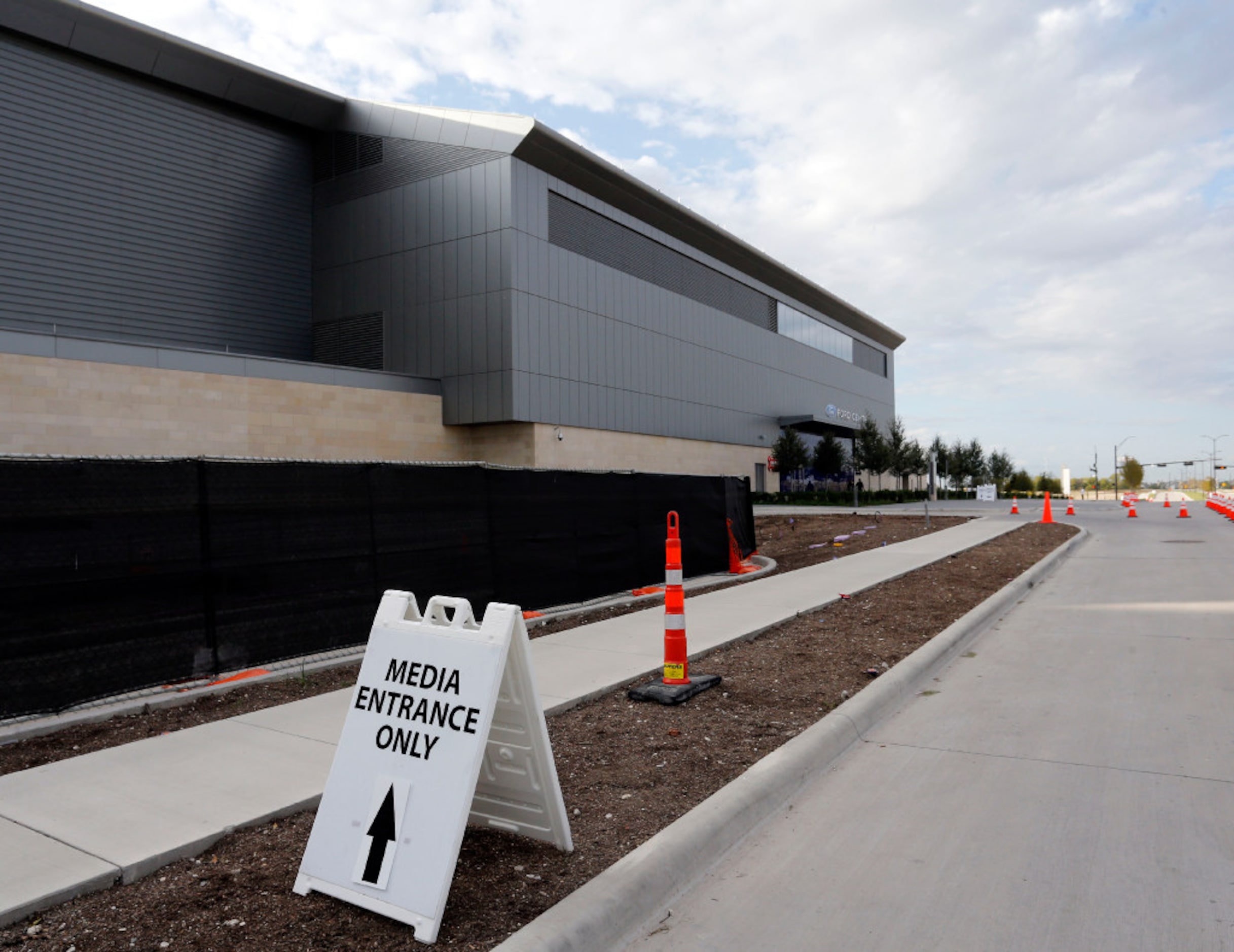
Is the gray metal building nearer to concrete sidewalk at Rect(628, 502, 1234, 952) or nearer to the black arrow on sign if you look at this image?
the black arrow on sign

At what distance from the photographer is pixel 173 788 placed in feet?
14.8

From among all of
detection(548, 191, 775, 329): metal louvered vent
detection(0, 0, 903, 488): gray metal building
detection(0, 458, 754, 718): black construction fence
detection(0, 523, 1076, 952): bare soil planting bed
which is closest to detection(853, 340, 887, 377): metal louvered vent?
detection(548, 191, 775, 329): metal louvered vent

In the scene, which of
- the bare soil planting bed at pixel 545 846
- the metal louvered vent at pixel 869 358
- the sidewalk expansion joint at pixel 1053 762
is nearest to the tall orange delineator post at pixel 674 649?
the bare soil planting bed at pixel 545 846

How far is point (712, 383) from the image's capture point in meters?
43.1

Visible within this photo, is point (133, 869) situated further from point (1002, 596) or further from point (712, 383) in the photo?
point (712, 383)

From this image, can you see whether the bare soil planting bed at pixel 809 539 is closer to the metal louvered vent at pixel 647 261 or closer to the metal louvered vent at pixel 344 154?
the metal louvered vent at pixel 647 261

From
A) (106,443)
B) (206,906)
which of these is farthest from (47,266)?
(206,906)

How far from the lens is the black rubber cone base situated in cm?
614

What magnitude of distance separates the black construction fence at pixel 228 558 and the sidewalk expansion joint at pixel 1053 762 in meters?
4.99

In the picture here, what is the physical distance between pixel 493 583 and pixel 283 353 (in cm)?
2541

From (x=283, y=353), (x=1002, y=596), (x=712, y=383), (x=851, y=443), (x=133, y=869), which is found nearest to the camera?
(x=133, y=869)

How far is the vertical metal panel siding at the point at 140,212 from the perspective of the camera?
24.3m

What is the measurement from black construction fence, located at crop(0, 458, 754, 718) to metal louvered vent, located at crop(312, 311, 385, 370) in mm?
23146

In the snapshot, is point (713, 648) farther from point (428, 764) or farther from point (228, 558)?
point (428, 764)
